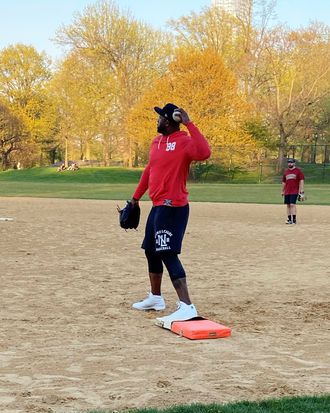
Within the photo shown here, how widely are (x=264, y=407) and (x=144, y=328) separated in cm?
238

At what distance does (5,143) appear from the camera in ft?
219

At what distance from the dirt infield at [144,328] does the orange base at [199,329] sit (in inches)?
2.9

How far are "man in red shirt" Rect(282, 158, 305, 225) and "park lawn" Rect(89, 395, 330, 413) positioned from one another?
578 inches

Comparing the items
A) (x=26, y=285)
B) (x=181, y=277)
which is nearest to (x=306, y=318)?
(x=181, y=277)

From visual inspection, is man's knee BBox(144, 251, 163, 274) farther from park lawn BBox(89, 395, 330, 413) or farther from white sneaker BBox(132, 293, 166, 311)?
park lawn BBox(89, 395, 330, 413)

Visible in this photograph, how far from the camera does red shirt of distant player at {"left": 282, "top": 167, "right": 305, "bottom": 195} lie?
60.3ft

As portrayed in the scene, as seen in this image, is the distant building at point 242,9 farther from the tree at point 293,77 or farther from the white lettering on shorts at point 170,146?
the white lettering on shorts at point 170,146

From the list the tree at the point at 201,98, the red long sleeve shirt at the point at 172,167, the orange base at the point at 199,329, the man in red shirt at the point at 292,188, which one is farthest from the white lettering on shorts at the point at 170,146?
the tree at the point at 201,98

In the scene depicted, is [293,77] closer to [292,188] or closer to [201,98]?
[201,98]

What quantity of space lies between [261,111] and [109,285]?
53272mm

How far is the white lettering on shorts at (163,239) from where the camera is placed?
20.0 ft

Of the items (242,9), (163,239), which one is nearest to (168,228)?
(163,239)

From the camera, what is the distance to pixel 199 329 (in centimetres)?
568

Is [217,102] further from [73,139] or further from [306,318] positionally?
[306,318]
